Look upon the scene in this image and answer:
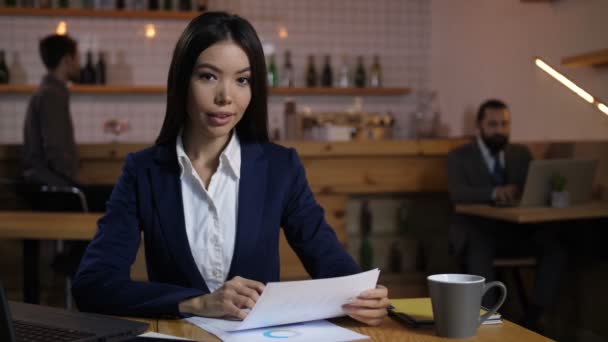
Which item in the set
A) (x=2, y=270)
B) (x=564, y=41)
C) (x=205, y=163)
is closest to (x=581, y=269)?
(x=564, y=41)

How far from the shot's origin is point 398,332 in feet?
3.83

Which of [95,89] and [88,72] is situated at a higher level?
[88,72]

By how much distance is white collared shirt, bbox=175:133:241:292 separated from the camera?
156 centimetres

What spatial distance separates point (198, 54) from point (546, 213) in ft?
7.18

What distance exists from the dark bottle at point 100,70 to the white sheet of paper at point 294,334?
493 cm

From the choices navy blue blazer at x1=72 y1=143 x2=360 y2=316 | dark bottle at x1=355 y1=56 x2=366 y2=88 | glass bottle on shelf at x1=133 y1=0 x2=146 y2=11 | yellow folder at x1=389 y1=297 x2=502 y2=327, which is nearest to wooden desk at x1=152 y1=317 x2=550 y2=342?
yellow folder at x1=389 y1=297 x2=502 y2=327

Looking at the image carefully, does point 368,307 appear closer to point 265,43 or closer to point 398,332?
point 398,332

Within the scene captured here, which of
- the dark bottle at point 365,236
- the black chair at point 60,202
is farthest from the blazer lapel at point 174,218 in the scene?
the dark bottle at point 365,236

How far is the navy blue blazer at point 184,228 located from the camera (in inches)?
58.2

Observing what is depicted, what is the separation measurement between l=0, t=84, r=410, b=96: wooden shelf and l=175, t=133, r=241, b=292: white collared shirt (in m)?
4.38

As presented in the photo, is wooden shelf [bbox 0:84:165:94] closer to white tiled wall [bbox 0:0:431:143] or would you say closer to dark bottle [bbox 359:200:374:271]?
white tiled wall [bbox 0:0:431:143]

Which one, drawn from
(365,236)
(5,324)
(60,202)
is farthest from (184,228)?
(365,236)

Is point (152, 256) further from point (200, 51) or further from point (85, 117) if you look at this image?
point (85, 117)

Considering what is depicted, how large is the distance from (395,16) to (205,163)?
16.6 feet
